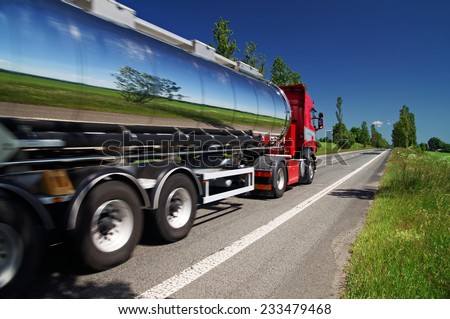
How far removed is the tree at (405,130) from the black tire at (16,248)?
78921 millimetres

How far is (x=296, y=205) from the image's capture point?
25.1 ft

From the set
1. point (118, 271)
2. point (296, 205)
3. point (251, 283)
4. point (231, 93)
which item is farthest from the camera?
point (296, 205)

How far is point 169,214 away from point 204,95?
2092 millimetres

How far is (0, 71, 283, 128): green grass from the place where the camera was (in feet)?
9.45

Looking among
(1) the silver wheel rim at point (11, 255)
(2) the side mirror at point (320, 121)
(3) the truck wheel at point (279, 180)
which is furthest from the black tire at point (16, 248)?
(2) the side mirror at point (320, 121)

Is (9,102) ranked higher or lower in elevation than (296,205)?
higher

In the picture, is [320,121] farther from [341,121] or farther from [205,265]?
[341,121]

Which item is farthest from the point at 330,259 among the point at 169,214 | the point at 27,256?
the point at 27,256

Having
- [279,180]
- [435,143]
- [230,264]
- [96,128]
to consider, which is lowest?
[230,264]

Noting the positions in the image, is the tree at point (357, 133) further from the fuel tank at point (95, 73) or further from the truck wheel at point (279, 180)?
the fuel tank at point (95, 73)

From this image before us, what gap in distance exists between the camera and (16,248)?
2.79 m

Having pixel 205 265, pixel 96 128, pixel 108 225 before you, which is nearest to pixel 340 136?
pixel 205 265

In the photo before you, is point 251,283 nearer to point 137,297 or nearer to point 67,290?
point 137,297

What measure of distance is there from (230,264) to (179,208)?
1.40 m
